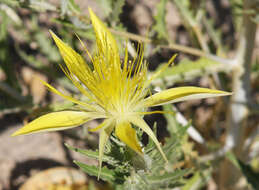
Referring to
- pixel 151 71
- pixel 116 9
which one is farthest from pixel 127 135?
pixel 151 71

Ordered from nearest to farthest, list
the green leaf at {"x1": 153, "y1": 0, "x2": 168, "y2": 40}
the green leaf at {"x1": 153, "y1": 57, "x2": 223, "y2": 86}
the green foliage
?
the green foliage, the green leaf at {"x1": 153, "y1": 0, "x2": 168, "y2": 40}, the green leaf at {"x1": 153, "y1": 57, "x2": 223, "y2": 86}

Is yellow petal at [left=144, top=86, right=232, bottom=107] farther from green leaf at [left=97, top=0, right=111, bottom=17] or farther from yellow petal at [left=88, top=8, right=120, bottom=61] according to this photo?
green leaf at [left=97, top=0, right=111, bottom=17]

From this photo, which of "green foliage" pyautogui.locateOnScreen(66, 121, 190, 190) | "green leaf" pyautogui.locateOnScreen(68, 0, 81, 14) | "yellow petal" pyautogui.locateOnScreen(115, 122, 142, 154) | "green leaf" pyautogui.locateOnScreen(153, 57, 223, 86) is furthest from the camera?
"green leaf" pyautogui.locateOnScreen(153, 57, 223, 86)

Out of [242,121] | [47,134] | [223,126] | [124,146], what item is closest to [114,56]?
[124,146]

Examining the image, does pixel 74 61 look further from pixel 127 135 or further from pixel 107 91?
pixel 127 135

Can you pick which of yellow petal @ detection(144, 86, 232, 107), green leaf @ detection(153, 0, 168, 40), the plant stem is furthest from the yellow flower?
the plant stem

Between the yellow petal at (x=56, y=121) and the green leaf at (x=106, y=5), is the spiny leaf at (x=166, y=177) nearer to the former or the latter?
the yellow petal at (x=56, y=121)
